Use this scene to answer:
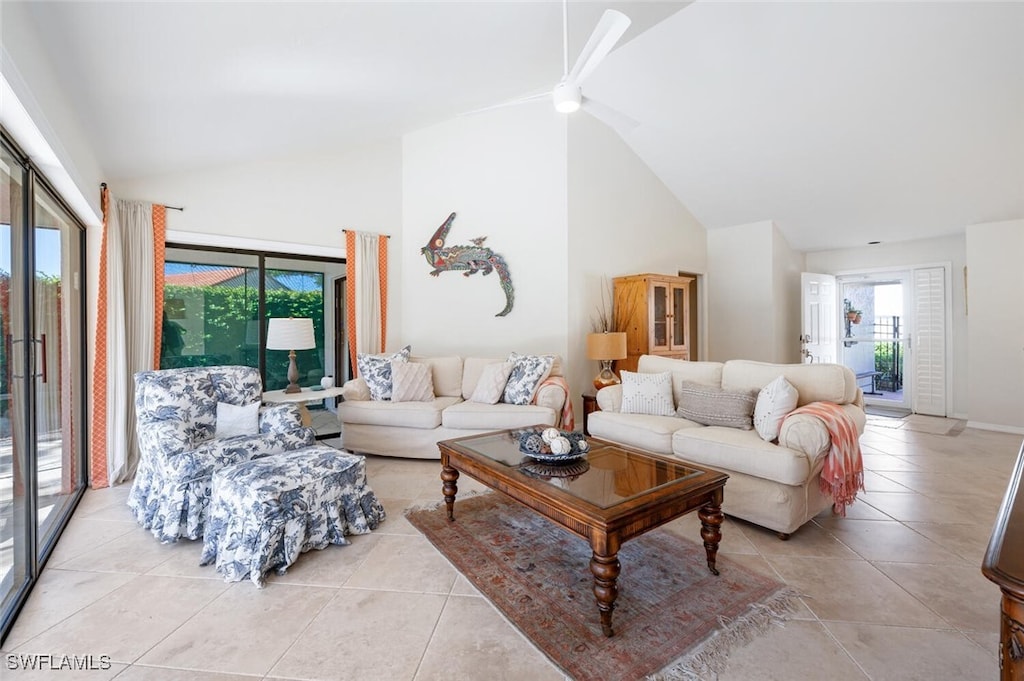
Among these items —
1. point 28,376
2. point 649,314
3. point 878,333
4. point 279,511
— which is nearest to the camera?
point 28,376

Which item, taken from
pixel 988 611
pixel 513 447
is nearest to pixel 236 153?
pixel 513 447

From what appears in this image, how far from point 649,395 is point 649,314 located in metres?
1.68

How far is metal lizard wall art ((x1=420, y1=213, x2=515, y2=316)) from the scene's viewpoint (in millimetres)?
4980

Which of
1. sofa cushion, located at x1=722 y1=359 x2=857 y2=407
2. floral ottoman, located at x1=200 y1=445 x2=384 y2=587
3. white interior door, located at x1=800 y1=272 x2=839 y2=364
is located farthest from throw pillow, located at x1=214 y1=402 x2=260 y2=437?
white interior door, located at x1=800 y1=272 x2=839 y2=364

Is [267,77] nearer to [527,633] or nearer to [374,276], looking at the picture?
[374,276]

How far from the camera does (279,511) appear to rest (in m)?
2.20

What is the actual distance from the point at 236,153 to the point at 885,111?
5.60 meters

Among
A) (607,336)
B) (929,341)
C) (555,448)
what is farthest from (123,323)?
(929,341)

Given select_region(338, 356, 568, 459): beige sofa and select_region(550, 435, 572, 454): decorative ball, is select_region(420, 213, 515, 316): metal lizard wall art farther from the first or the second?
select_region(550, 435, 572, 454): decorative ball

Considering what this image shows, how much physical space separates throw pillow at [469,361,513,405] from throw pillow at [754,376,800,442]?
2112 mm

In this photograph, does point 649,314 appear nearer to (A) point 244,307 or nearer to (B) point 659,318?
(B) point 659,318

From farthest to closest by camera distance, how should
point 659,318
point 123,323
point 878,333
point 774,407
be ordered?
point 878,333, point 659,318, point 123,323, point 774,407

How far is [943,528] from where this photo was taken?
103 inches

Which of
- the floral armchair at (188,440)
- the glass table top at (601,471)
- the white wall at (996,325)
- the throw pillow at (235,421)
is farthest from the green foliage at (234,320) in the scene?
the white wall at (996,325)
